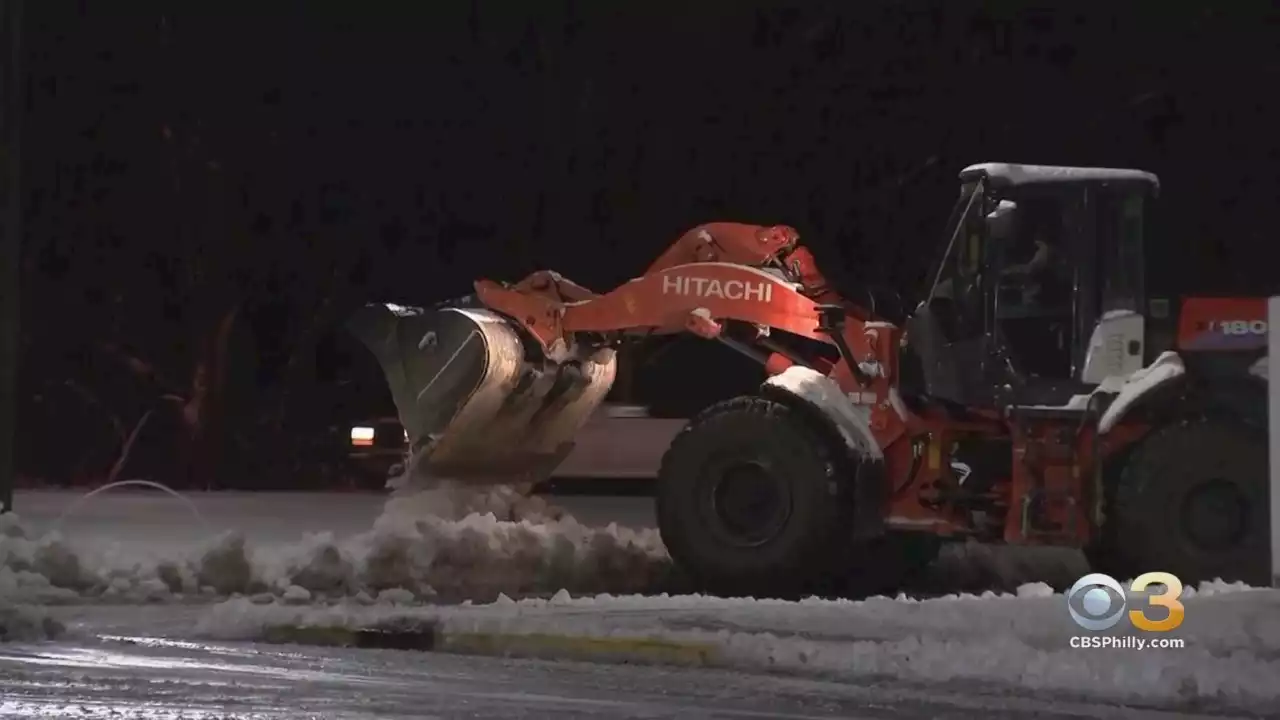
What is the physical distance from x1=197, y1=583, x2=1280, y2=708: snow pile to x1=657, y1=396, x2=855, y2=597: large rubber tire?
1.06 metres

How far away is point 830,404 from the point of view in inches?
424

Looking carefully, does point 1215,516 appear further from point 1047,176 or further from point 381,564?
point 381,564

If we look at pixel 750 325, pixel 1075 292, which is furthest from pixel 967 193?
pixel 750 325

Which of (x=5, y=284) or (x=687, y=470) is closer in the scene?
(x=687, y=470)

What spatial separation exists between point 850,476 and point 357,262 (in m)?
20.3

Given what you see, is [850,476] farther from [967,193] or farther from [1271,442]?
[1271,442]

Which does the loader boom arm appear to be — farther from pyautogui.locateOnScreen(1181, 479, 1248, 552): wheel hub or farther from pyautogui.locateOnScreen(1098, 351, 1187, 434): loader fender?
pyautogui.locateOnScreen(1181, 479, 1248, 552): wheel hub

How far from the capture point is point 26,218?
28.5m

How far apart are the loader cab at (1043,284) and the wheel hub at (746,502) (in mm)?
1314

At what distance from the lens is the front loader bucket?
38.4 ft

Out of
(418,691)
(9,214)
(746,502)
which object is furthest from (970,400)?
(9,214)

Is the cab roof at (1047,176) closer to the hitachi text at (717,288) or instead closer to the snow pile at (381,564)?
the hitachi text at (717,288)

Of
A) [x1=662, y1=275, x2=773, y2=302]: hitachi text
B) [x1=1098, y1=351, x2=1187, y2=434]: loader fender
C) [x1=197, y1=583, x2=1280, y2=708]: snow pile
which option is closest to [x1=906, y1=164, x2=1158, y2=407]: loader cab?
[x1=1098, y1=351, x2=1187, y2=434]: loader fender

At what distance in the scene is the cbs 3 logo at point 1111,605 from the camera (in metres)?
8.48
